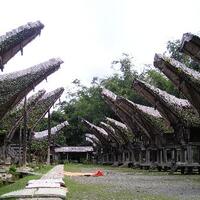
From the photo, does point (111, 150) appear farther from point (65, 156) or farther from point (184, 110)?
point (184, 110)

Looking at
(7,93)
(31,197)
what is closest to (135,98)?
(7,93)

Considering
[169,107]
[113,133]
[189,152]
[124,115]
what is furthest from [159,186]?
[113,133]

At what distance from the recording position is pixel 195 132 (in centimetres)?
2842

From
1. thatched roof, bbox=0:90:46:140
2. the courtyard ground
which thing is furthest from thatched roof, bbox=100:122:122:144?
the courtyard ground

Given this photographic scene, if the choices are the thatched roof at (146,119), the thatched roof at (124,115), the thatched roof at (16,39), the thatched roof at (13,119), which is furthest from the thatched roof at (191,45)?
the thatched roof at (124,115)

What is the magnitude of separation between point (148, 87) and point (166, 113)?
7.03ft

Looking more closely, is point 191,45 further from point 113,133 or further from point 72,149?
point 72,149

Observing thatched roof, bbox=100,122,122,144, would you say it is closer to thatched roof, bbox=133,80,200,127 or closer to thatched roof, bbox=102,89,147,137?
thatched roof, bbox=102,89,147,137

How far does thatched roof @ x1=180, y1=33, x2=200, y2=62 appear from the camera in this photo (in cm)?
1472

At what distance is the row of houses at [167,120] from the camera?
21812 mm

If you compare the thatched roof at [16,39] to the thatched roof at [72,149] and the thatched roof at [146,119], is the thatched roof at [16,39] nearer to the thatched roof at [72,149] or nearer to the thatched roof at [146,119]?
the thatched roof at [146,119]

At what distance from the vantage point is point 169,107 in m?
28.1

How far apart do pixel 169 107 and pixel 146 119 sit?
617 cm

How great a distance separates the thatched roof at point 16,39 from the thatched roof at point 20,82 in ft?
14.1
